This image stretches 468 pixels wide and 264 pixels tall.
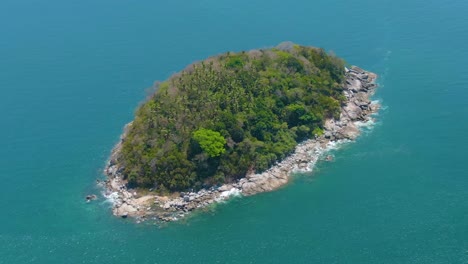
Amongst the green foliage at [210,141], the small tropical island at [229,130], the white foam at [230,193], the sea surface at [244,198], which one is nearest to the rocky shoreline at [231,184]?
the white foam at [230,193]

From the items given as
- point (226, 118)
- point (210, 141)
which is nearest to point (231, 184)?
point (210, 141)

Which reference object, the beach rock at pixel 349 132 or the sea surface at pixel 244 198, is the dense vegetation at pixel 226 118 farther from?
the sea surface at pixel 244 198

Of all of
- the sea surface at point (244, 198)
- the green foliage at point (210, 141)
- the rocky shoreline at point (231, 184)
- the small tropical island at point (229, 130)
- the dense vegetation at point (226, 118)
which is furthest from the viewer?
the dense vegetation at point (226, 118)

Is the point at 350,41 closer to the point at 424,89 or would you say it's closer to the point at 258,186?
the point at 424,89

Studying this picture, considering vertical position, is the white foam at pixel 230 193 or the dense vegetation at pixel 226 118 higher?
the dense vegetation at pixel 226 118

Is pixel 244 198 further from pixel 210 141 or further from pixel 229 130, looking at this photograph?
pixel 229 130

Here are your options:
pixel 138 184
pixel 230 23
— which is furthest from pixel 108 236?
pixel 230 23

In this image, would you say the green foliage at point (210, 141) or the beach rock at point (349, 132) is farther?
the beach rock at point (349, 132)
